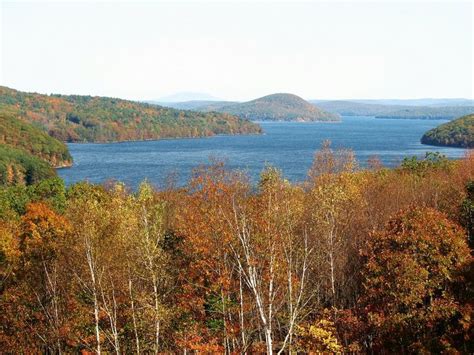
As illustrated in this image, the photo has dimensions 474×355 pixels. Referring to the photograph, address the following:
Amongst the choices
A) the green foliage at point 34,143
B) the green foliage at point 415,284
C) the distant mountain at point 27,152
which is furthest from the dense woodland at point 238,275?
the green foliage at point 34,143

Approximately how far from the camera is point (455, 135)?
573ft

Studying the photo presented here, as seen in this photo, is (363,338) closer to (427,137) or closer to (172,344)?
(172,344)

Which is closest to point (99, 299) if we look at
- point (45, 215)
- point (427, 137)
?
point (45, 215)

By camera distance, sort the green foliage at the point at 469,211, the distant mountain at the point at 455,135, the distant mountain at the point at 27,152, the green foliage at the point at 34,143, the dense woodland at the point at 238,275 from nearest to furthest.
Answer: the dense woodland at the point at 238,275 < the green foliage at the point at 469,211 < the distant mountain at the point at 27,152 < the green foliage at the point at 34,143 < the distant mountain at the point at 455,135

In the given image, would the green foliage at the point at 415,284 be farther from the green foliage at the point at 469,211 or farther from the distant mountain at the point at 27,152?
the distant mountain at the point at 27,152

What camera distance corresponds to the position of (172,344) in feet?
88.8

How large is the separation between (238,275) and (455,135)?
541 ft

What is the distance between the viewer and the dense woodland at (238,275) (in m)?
21.3

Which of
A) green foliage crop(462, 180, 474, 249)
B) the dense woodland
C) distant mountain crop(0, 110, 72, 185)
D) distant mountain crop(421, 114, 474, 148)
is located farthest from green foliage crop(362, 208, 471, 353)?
distant mountain crop(421, 114, 474, 148)

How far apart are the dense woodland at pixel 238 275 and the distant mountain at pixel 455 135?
144476mm

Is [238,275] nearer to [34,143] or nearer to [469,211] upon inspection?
[469,211]

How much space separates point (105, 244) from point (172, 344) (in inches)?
257

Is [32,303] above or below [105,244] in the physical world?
below

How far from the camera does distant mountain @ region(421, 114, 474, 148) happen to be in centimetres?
16875
